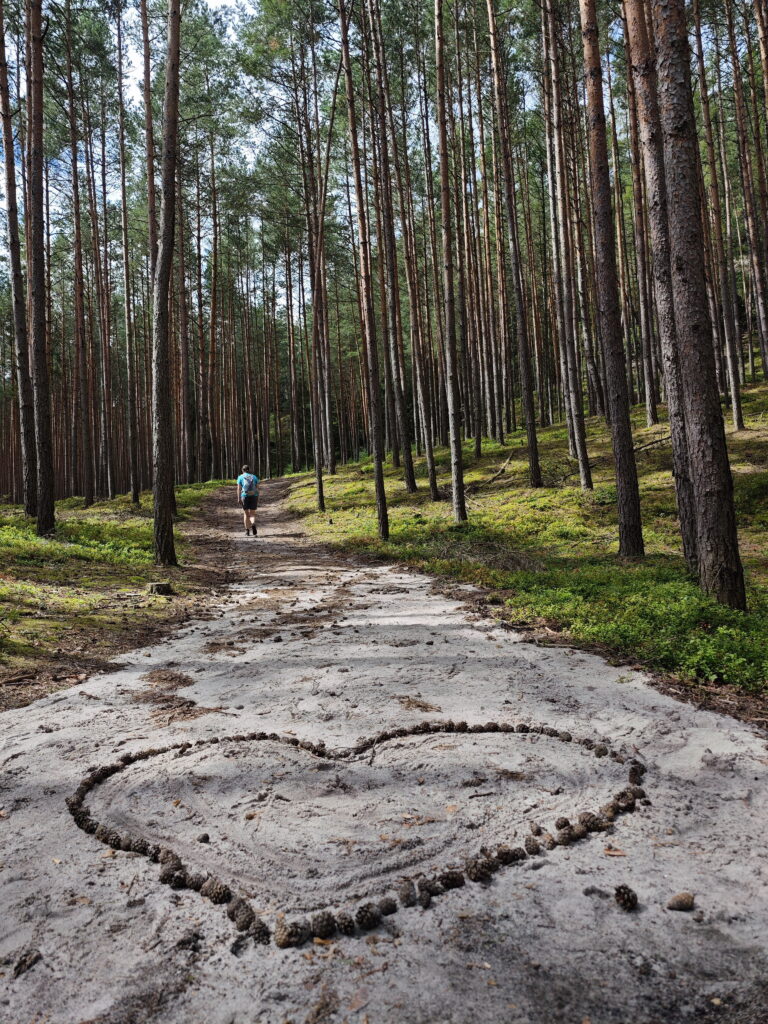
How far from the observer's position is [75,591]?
7.86 meters

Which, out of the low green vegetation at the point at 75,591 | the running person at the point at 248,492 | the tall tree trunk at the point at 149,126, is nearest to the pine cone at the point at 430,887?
the low green vegetation at the point at 75,591

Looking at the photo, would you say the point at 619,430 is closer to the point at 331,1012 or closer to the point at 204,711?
the point at 204,711

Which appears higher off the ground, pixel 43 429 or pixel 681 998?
pixel 43 429

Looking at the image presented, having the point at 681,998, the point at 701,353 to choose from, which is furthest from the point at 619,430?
the point at 681,998

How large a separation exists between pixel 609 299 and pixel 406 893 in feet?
28.5

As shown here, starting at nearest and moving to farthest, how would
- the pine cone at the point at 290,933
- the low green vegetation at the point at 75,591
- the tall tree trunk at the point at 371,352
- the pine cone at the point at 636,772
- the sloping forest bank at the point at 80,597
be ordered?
the pine cone at the point at 290,933 < the pine cone at the point at 636,772 < the sloping forest bank at the point at 80,597 < the low green vegetation at the point at 75,591 < the tall tree trunk at the point at 371,352

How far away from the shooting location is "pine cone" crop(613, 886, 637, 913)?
81.7 inches

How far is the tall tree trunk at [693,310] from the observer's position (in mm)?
5594

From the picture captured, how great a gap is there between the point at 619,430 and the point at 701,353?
10.0 feet

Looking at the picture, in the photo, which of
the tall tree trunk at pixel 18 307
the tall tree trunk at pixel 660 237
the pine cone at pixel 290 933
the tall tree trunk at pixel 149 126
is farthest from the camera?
the tall tree trunk at pixel 149 126

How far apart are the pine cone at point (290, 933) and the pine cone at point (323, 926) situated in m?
0.02

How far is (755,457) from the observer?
13422 mm

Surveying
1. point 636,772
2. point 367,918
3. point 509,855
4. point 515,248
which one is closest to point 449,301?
point 515,248

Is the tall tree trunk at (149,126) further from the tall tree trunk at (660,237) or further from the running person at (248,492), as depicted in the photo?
the tall tree trunk at (660,237)
